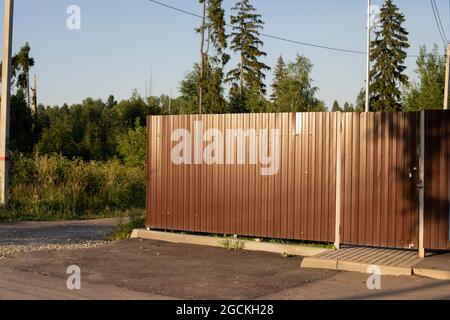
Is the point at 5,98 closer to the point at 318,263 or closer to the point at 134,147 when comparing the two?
the point at 318,263

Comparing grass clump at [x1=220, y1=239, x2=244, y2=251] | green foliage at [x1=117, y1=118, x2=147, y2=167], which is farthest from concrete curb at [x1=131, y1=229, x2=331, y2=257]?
green foliage at [x1=117, y1=118, x2=147, y2=167]

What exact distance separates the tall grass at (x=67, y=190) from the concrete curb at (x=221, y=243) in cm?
595

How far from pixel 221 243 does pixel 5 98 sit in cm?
892

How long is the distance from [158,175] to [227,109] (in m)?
38.4

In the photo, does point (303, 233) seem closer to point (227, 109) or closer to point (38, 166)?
point (38, 166)

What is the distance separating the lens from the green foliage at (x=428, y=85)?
36.6 metres

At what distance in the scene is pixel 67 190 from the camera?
65.8ft

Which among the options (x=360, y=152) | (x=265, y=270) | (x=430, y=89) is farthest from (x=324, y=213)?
(x=430, y=89)

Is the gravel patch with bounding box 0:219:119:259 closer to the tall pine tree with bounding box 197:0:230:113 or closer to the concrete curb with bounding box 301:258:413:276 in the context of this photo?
the concrete curb with bounding box 301:258:413:276

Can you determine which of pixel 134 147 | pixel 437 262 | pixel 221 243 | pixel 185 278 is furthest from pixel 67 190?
pixel 134 147

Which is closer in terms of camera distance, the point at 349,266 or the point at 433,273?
the point at 433,273

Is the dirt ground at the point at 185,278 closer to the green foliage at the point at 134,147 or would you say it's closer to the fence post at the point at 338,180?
the fence post at the point at 338,180

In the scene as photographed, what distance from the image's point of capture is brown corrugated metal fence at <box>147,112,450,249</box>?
9922 millimetres

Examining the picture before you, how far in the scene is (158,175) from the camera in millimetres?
12453
